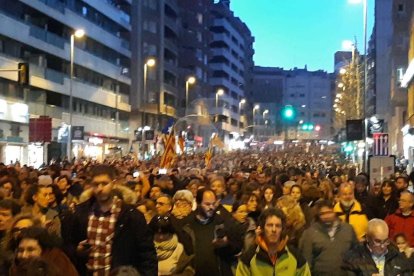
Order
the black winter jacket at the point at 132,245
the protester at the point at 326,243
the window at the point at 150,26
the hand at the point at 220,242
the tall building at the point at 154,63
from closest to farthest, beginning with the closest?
the black winter jacket at the point at 132,245, the protester at the point at 326,243, the hand at the point at 220,242, the tall building at the point at 154,63, the window at the point at 150,26

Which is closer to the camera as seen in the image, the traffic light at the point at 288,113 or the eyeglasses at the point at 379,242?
the eyeglasses at the point at 379,242

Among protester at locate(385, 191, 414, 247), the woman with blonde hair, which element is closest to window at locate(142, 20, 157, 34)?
protester at locate(385, 191, 414, 247)

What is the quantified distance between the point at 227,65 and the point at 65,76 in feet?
275

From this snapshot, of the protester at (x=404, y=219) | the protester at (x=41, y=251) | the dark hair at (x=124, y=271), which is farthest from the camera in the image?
the protester at (x=404, y=219)

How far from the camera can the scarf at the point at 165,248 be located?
7.42 m

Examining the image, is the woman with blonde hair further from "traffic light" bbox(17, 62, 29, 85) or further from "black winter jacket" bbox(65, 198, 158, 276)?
"traffic light" bbox(17, 62, 29, 85)

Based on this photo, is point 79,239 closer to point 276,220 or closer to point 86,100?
point 276,220

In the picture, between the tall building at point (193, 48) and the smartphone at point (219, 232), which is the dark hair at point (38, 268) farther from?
the tall building at point (193, 48)

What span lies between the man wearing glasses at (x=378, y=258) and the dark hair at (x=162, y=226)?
179 cm

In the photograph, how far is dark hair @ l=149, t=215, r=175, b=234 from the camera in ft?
24.6

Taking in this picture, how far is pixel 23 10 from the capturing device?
51.2m

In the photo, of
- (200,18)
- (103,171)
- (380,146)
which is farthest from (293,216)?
(200,18)

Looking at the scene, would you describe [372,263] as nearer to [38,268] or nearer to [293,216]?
[293,216]

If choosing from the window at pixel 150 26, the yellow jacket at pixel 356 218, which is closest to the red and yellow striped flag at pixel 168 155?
the yellow jacket at pixel 356 218
